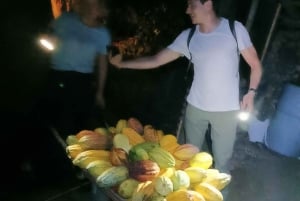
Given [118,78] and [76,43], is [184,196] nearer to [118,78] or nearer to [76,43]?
[76,43]

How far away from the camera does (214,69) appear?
11.1 ft

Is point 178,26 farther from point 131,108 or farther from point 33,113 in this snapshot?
point 33,113

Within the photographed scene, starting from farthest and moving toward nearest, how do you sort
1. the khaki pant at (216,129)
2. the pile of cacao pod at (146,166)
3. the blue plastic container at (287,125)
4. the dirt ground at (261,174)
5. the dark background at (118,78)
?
the blue plastic container at (287,125)
the dark background at (118,78)
the dirt ground at (261,174)
the khaki pant at (216,129)
the pile of cacao pod at (146,166)

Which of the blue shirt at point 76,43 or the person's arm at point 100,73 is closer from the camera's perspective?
the blue shirt at point 76,43

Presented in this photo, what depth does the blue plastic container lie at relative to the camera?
5.36 meters

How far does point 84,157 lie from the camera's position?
2.52m

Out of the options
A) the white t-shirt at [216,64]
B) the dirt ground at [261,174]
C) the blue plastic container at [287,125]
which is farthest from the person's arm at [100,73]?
the blue plastic container at [287,125]

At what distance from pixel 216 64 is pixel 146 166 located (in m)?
1.40

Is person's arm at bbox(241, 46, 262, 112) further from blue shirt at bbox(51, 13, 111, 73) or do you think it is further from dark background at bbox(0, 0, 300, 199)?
dark background at bbox(0, 0, 300, 199)

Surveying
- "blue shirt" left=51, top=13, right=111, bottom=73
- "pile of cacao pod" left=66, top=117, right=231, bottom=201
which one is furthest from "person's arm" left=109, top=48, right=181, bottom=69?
"pile of cacao pod" left=66, top=117, right=231, bottom=201

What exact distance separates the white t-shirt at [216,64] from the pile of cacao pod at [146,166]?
92cm

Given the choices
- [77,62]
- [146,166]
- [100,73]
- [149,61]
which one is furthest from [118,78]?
[146,166]

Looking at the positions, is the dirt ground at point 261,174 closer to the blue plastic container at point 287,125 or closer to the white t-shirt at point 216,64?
the blue plastic container at point 287,125

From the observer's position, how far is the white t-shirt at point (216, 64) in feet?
10.8
